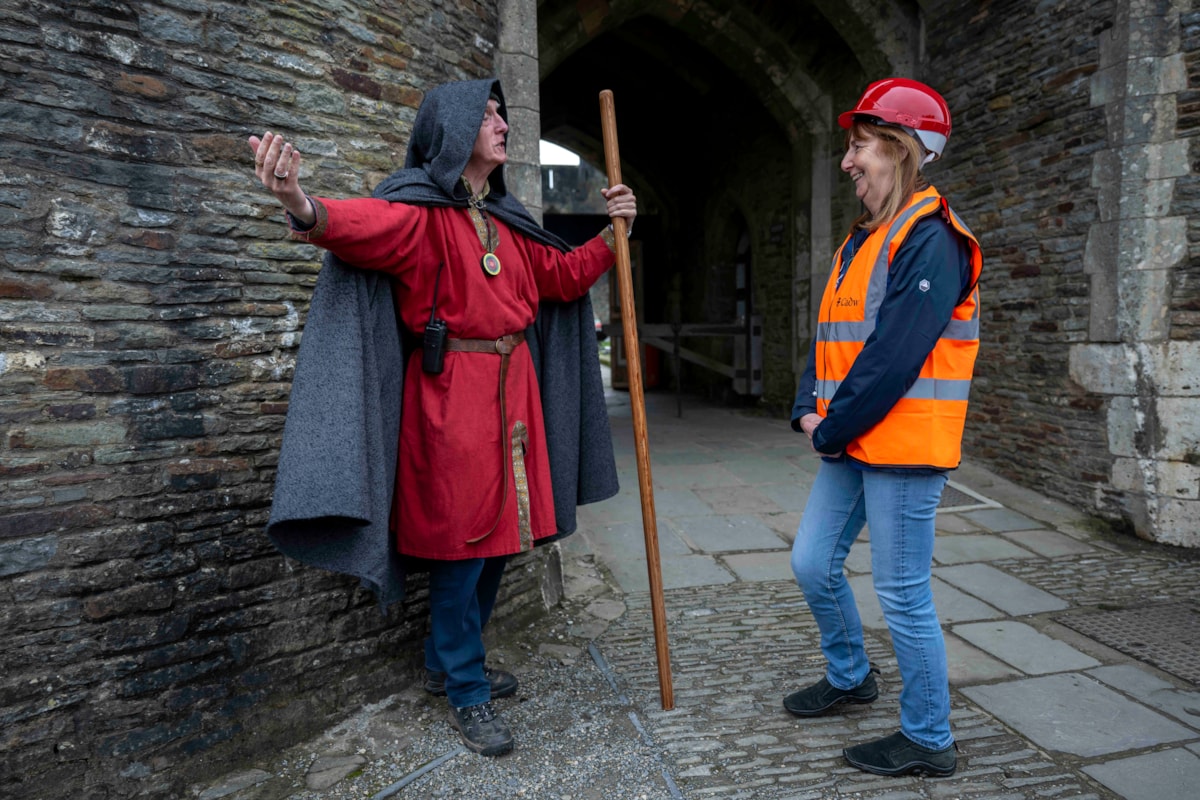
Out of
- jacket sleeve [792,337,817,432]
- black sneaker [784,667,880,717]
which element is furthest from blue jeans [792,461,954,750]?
black sneaker [784,667,880,717]

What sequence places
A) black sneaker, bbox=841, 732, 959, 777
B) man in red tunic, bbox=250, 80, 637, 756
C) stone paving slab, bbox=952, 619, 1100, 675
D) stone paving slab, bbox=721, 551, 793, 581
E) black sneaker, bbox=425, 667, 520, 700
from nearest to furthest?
black sneaker, bbox=841, 732, 959, 777, man in red tunic, bbox=250, 80, 637, 756, black sneaker, bbox=425, 667, 520, 700, stone paving slab, bbox=952, 619, 1100, 675, stone paving slab, bbox=721, 551, 793, 581

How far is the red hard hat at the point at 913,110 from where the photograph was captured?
6.94ft

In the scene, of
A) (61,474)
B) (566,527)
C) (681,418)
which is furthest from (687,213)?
(61,474)

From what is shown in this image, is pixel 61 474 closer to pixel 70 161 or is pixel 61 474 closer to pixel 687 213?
pixel 70 161

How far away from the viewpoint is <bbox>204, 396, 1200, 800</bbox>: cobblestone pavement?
7.48 ft

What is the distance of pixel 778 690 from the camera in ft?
9.25

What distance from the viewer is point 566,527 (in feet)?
9.28

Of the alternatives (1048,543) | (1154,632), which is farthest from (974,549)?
(1154,632)

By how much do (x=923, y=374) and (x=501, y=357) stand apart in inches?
48.5

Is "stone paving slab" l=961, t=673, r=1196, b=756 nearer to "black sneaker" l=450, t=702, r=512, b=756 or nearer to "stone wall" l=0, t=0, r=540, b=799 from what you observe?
"black sneaker" l=450, t=702, r=512, b=756

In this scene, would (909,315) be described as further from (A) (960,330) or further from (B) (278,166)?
(B) (278,166)

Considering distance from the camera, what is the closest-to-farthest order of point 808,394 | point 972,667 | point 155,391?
point 155,391, point 808,394, point 972,667

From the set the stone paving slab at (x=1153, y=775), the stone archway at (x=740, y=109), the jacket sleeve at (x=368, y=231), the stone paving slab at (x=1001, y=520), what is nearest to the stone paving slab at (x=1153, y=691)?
the stone paving slab at (x=1153, y=775)

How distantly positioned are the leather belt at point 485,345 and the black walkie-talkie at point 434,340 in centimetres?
5
